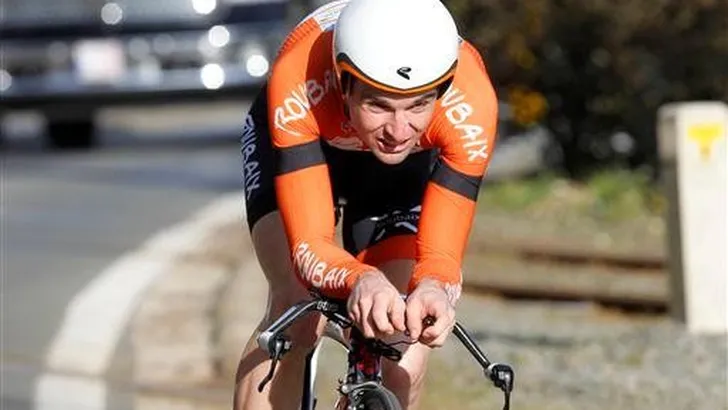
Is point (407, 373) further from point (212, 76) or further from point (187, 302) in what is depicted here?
point (212, 76)

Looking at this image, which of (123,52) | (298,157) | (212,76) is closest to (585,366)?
(298,157)

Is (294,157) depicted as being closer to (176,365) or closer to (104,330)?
(176,365)

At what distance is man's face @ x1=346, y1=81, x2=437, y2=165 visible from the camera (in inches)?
184

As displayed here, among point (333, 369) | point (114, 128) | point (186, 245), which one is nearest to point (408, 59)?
point (333, 369)

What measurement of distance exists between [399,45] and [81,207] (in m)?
9.98

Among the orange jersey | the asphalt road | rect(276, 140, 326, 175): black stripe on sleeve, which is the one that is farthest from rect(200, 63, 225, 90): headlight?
rect(276, 140, 326, 175): black stripe on sleeve

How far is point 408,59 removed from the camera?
4.55m

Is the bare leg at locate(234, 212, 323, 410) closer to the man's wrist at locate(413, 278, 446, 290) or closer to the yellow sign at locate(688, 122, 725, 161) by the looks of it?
the man's wrist at locate(413, 278, 446, 290)

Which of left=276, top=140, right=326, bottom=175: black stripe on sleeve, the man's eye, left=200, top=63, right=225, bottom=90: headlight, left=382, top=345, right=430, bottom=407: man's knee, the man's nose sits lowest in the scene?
left=200, top=63, right=225, bottom=90: headlight

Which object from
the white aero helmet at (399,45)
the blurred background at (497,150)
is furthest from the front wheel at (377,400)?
the blurred background at (497,150)

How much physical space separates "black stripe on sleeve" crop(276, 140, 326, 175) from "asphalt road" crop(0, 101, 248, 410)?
3550 mm

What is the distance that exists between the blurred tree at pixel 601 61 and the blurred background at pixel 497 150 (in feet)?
0.05

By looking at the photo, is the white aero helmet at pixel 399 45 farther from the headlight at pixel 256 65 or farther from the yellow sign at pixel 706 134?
the headlight at pixel 256 65

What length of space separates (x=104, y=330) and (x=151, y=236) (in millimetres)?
3136
